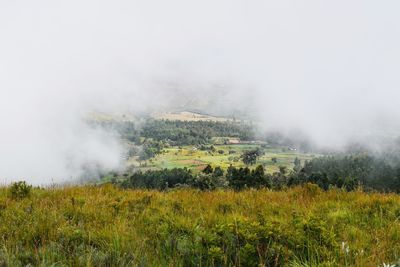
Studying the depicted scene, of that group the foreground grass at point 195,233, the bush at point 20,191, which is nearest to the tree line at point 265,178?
the foreground grass at point 195,233

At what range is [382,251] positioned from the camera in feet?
18.3

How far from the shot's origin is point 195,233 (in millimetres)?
6605

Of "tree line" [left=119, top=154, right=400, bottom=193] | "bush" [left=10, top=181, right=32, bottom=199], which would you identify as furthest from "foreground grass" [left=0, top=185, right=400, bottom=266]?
"tree line" [left=119, top=154, right=400, bottom=193]

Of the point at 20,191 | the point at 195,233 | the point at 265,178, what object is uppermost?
the point at 20,191

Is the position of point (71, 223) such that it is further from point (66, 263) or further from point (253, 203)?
point (253, 203)

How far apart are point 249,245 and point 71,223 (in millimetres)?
3724

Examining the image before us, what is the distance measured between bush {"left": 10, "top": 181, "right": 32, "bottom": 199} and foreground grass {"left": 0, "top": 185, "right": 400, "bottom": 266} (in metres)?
0.58

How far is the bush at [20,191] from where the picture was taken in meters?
10.5

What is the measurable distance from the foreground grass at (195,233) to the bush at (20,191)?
0.58 meters

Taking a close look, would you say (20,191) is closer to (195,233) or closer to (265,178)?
(195,233)

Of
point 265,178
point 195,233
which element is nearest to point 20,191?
point 195,233

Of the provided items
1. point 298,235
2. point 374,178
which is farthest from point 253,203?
point 374,178

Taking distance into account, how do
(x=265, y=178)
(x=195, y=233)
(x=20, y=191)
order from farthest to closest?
1. (x=265, y=178)
2. (x=20, y=191)
3. (x=195, y=233)

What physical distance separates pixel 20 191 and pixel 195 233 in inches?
252
